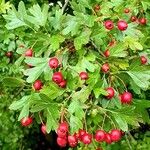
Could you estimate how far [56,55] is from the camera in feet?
7.77

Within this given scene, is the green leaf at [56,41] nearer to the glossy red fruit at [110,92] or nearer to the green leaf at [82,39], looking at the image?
the green leaf at [82,39]

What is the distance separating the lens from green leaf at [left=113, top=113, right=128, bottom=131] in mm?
2346

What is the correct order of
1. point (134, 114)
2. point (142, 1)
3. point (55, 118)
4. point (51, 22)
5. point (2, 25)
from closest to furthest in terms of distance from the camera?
point (55, 118), point (134, 114), point (51, 22), point (142, 1), point (2, 25)

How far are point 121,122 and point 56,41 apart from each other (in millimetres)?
567

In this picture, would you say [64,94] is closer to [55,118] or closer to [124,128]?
[55,118]

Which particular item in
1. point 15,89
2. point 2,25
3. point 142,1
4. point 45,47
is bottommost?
point 15,89

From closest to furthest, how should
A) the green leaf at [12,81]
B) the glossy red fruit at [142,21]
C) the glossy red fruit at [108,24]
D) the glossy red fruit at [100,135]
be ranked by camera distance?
1. the glossy red fruit at [100,135]
2. the glossy red fruit at [108,24]
3. the green leaf at [12,81]
4. the glossy red fruit at [142,21]

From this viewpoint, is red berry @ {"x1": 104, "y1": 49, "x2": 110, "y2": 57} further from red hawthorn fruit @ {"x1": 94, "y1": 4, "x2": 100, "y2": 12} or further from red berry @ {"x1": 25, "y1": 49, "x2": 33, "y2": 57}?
red hawthorn fruit @ {"x1": 94, "y1": 4, "x2": 100, "y2": 12}

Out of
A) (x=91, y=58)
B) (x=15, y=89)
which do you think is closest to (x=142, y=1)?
(x=91, y=58)

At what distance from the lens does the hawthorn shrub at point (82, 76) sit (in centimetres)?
225

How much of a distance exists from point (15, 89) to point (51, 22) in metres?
2.12

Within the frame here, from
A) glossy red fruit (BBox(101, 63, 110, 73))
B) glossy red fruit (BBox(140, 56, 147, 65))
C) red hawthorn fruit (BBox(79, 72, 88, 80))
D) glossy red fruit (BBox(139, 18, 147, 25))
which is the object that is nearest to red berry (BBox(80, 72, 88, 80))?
red hawthorn fruit (BBox(79, 72, 88, 80))

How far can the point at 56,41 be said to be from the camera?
2.35m

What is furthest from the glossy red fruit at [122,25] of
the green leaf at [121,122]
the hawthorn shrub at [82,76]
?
the green leaf at [121,122]
